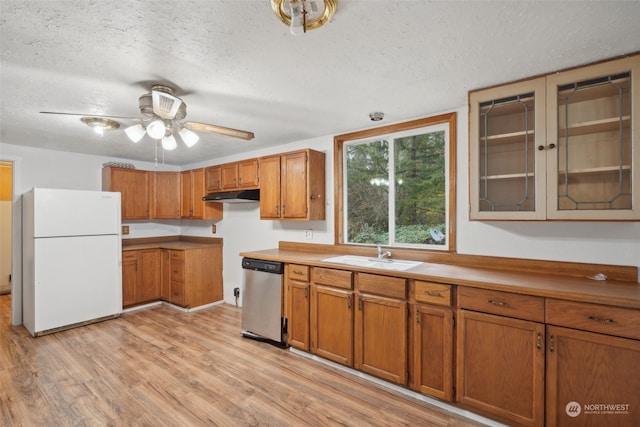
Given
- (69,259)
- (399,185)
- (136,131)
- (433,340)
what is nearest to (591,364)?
(433,340)

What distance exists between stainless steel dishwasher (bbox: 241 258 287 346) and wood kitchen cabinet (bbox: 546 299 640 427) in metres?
2.12

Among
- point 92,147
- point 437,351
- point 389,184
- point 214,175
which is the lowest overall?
point 437,351

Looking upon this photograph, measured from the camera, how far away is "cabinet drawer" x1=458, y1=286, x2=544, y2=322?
169cm

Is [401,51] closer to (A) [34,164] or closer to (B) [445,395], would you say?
(B) [445,395]

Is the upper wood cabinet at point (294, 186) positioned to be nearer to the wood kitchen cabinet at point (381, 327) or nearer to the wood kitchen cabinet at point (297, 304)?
the wood kitchen cabinet at point (297, 304)

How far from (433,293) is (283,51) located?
1795mm

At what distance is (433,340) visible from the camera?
6.69ft

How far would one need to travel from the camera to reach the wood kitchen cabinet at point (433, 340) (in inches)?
77.5

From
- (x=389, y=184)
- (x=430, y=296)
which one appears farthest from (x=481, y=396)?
(x=389, y=184)

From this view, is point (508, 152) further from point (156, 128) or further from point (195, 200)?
point (195, 200)

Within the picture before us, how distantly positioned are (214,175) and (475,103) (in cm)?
337

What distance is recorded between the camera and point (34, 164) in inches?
146

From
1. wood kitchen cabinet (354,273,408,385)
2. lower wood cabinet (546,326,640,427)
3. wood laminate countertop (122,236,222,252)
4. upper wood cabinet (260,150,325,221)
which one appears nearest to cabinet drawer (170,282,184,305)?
wood laminate countertop (122,236,222,252)

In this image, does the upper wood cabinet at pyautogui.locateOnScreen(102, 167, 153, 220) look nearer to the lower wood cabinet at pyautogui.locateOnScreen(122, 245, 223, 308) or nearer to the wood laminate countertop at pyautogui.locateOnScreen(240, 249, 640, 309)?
the lower wood cabinet at pyautogui.locateOnScreen(122, 245, 223, 308)
